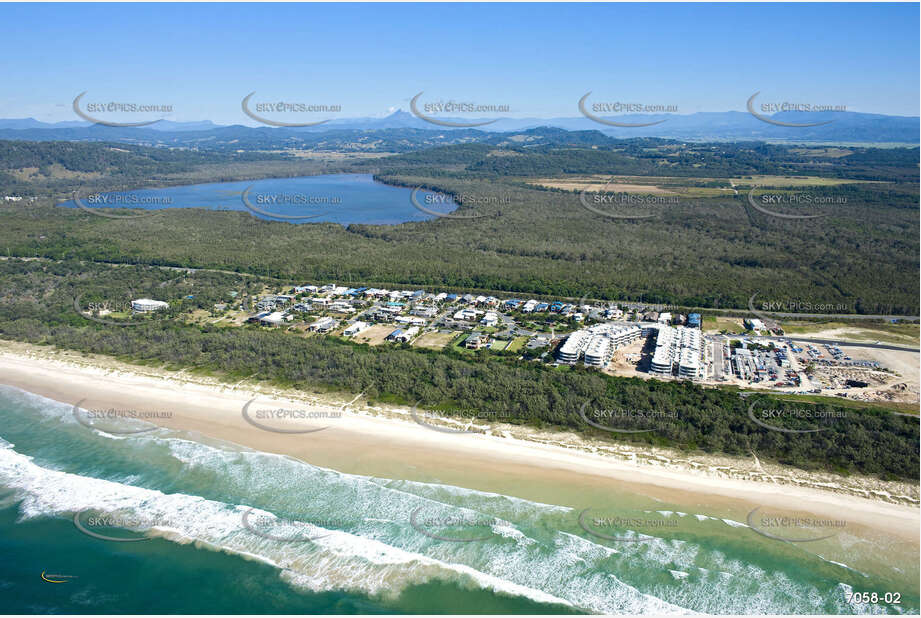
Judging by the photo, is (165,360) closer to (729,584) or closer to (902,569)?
(729,584)

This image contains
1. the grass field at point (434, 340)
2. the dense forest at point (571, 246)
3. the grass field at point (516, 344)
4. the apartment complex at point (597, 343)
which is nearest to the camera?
the apartment complex at point (597, 343)

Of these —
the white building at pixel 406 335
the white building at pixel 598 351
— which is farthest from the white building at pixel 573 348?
the white building at pixel 406 335

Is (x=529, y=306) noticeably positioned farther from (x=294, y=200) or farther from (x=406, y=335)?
(x=294, y=200)

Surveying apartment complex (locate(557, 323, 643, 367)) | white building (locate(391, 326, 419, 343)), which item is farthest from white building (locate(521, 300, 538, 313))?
white building (locate(391, 326, 419, 343))

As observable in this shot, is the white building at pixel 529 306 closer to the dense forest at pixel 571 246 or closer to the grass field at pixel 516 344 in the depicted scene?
the dense forest at pixel 571 246

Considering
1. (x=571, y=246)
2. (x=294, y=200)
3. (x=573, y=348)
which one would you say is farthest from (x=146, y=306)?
(x=294, y=200)

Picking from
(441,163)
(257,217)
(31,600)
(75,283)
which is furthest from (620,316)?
(441,163)
